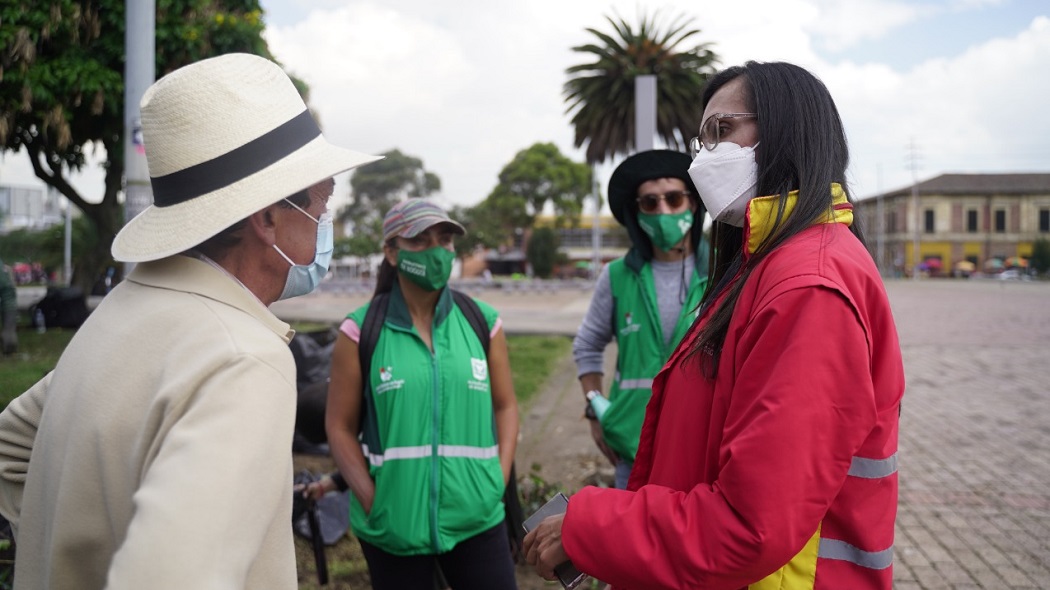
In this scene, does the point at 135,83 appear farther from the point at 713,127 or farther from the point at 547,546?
the point at 547,546

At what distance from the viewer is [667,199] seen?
Answer: 356 cm

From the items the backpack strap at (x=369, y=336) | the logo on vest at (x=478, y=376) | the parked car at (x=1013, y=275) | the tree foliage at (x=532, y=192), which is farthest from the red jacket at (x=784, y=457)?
the parked car at (x=1013, y=275)

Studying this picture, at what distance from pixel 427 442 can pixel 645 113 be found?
15.1 feet

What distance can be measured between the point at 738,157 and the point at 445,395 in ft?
5.13

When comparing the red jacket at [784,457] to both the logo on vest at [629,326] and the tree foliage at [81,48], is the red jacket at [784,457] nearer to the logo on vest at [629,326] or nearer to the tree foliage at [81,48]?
the logo on vest at [629,326]

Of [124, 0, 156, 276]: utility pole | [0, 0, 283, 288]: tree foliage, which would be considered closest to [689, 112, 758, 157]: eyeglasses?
[124, 0, 156, 276]: utility pole

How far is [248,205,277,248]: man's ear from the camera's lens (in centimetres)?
152

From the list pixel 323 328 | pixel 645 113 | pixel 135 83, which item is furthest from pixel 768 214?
pixel 323 328

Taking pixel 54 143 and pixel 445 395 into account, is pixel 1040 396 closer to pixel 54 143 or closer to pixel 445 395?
pixel 445 395

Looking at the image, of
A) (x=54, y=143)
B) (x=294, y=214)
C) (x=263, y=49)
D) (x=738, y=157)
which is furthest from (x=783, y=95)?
(x=54, y=143)

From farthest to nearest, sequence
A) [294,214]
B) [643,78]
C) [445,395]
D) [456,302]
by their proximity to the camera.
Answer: [643,78] → [456,302] → [445,395] → [294,214]

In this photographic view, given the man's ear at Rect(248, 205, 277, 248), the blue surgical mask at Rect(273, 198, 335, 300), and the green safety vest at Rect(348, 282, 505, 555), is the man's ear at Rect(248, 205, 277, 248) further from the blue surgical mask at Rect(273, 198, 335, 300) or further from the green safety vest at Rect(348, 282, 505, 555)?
the green safety vest at Rect(348, 282, 505, 555)

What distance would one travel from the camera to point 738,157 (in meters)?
1.68

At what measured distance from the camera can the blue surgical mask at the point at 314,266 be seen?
5.33ft
